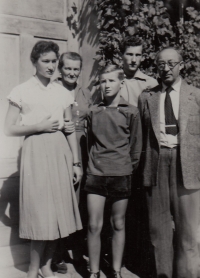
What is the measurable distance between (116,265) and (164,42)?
2.73 metres

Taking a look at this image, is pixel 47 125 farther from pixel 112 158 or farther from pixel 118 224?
pixel 118 224

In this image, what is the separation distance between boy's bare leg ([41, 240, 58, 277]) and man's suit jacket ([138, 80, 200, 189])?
0.90 m

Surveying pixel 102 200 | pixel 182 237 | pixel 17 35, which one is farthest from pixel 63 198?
pixel 17 35

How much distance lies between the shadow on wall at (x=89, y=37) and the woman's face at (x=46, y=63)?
5.75ft

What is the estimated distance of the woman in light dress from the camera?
3133 mm

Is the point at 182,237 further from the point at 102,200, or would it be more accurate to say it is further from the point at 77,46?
the point at 77,46

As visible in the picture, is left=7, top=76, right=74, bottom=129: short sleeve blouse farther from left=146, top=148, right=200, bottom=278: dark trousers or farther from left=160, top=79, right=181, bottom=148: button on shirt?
left=146, top=148, right=200, bottom=278: dark trousers

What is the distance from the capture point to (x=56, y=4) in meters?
4.64

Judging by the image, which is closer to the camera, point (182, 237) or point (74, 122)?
point (182, 237)

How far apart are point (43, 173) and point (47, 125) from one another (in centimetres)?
36

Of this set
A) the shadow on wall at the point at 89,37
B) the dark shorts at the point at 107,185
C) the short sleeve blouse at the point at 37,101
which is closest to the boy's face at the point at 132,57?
the short sleeve blouse at the point at 37,101

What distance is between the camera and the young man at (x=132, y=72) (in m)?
3.64

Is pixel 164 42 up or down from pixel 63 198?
up

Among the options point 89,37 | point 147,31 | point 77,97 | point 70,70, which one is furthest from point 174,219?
point 89,37
